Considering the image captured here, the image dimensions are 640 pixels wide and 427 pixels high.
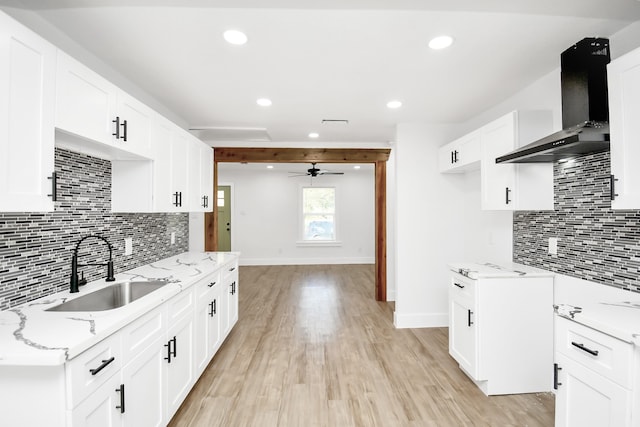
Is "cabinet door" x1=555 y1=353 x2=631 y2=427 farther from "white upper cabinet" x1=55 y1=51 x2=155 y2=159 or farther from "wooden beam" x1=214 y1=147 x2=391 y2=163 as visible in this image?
"wooden beam" x1=214 y1=147 x2=391 y2=163

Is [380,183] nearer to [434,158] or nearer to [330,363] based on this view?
[434,158]

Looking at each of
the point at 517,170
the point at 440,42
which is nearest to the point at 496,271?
the point at 517,170

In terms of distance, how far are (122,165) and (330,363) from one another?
2482 mm

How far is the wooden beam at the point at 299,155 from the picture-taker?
458 cm

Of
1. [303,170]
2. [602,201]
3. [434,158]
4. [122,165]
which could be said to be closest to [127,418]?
[122,165]

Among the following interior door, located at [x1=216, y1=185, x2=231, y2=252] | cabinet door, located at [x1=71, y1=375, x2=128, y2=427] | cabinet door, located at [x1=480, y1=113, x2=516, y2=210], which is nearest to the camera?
cabinet door, located at [x1=71, y1=375, x2=128, y2=427]

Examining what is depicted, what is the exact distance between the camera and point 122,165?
238cm

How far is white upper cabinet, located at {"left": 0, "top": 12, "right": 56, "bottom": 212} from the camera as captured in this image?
1.19 metres

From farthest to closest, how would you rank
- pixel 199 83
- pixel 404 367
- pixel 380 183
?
pixel 380 183, pixel 404 367, pixel 199 83

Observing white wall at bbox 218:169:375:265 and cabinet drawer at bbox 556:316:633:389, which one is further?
white wall at bbox 218:169:375:265

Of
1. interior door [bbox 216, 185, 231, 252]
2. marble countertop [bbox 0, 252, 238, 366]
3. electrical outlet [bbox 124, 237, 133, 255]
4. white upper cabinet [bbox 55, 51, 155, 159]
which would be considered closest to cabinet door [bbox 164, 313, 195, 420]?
marble countertop [bbox 0, 252, 238, 366]

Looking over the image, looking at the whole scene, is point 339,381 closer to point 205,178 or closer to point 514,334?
point 514,334

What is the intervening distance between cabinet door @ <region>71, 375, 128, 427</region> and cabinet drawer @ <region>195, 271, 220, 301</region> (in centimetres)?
101

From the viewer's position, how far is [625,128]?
5.08 ft
